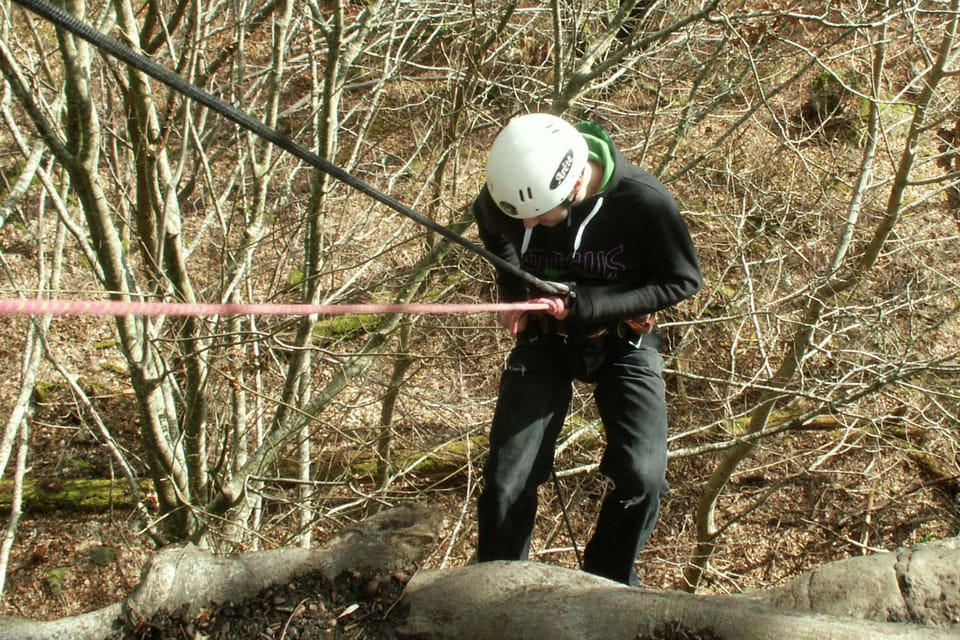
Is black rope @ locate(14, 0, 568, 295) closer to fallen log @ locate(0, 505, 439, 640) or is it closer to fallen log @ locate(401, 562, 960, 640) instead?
fallen log @ locate(0, 505, 439, 640)

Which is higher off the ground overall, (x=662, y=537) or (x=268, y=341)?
(x=268, y=341)

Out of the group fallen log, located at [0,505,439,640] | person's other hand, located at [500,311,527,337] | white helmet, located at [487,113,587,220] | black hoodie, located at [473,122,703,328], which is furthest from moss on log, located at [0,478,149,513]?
white helmet, located at [487,113,587,220]

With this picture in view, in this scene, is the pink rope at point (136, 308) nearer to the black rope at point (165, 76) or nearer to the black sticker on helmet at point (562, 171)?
the black rope at point (165, 76)

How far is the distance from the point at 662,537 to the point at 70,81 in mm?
6243

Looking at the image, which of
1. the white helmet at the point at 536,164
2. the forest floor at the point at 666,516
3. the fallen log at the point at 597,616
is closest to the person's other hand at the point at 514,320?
the white helmet at the point at 536,164

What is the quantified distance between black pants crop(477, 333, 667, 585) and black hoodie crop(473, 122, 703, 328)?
0.22 m

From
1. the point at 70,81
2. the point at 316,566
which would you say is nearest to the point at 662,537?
the point at 316,566

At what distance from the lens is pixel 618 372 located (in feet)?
10.4

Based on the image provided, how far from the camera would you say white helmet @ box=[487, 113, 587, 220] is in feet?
8.90

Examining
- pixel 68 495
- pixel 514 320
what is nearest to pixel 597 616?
pixel 514 320

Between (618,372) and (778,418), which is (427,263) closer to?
(618,372)

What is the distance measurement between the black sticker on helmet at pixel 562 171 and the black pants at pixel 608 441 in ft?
2.30

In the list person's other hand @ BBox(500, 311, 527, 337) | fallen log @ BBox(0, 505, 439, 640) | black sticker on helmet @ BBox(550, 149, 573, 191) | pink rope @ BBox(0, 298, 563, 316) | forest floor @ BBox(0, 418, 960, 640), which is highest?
black sticker on helmet @ BBox(550, 149, 573, 191)

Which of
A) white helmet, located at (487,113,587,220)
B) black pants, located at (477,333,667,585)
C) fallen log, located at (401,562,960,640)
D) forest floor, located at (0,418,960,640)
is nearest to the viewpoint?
fallen log, located at (401,562,960,640)
